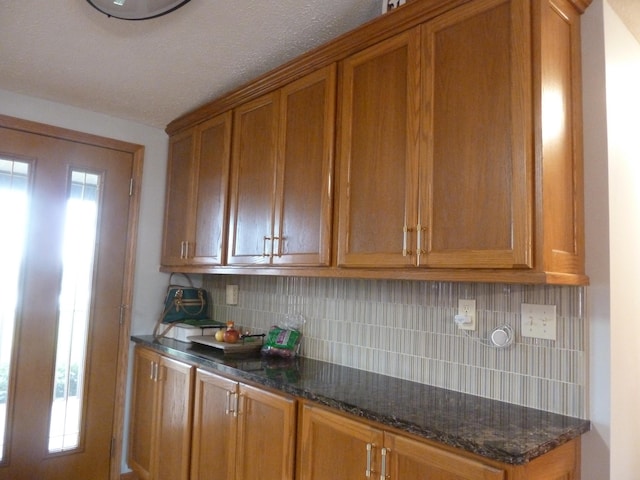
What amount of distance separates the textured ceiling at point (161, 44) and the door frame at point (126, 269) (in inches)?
8.9

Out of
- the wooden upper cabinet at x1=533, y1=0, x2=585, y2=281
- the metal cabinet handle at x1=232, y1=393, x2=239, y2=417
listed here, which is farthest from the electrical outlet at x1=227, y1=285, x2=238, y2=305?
the wooden upper cabinet at x1=533, y1=0, x2=585, y2=281

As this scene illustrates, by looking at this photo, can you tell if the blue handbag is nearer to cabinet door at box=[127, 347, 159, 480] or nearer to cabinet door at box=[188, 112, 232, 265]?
cabinet door at box=[127, 347, 159, 480]

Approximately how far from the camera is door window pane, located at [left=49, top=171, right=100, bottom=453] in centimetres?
260

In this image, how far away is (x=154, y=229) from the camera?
2.97 metres

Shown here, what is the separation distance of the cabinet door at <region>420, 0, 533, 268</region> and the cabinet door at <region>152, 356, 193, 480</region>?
1.47 metres

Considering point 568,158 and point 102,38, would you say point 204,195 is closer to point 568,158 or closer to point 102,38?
point 102,38

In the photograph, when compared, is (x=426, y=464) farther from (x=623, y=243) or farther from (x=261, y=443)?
(x=623, y=243)

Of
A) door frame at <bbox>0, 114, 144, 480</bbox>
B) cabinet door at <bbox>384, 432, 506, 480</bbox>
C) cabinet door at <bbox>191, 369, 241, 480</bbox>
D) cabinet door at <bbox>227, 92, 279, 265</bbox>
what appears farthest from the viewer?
door frame at <bbox>0, 114, 144, 480</bbox>

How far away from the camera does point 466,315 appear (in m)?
1.70

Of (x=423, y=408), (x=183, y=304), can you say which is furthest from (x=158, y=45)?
(x=423, y=408)

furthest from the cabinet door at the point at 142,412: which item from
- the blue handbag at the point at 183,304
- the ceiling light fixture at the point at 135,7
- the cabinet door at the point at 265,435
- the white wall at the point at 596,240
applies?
the white wall at the point at 596,240

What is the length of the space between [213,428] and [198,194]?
1.28 metres

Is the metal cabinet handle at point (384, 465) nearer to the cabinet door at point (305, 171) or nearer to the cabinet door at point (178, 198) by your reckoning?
the cabinet door at point (305, 171)

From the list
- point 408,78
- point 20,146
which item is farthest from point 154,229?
point 408,78
